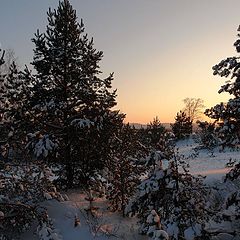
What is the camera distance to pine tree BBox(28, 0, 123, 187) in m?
18.6

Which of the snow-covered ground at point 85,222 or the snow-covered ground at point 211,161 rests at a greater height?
the snow-covered ground at point 211,161

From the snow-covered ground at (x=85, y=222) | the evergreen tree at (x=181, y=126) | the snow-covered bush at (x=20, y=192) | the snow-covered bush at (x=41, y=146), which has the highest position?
the evergreen tree at (x=181, y=126)

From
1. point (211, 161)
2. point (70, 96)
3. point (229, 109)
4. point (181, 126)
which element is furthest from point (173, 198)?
point (181, 126)

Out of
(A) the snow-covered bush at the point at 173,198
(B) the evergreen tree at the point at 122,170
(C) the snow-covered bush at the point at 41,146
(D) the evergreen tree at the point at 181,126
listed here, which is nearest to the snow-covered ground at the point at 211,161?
(B) the evergreen tree at the point at 122,170

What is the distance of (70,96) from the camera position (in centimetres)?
1908

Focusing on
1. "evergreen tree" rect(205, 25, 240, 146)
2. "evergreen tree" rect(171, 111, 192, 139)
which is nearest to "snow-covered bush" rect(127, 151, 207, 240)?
"evergreen tree" rect(205, 25, 240, 146)

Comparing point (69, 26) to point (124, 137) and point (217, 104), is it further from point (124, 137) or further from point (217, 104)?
point (217, 104)

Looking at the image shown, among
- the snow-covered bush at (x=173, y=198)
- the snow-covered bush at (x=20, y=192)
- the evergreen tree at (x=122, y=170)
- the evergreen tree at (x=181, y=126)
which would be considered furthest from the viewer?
the evergreen tree at (x=181, y=126)

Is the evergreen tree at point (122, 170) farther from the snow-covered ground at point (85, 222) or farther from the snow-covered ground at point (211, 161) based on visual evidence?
the snow-covered ground at point (211, 161)

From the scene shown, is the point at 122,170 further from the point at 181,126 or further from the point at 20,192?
the point at 181,126

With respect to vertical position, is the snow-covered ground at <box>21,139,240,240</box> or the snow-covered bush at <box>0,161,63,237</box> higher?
the snow-covered bush at <box>0,161,63,237</box>

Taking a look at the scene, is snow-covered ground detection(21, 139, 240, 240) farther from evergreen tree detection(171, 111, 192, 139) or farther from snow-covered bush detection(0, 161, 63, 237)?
evergreen tree detection(171, 111, 192, 139)

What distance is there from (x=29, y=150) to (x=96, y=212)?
3.98m

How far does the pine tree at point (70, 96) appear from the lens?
18.6m
